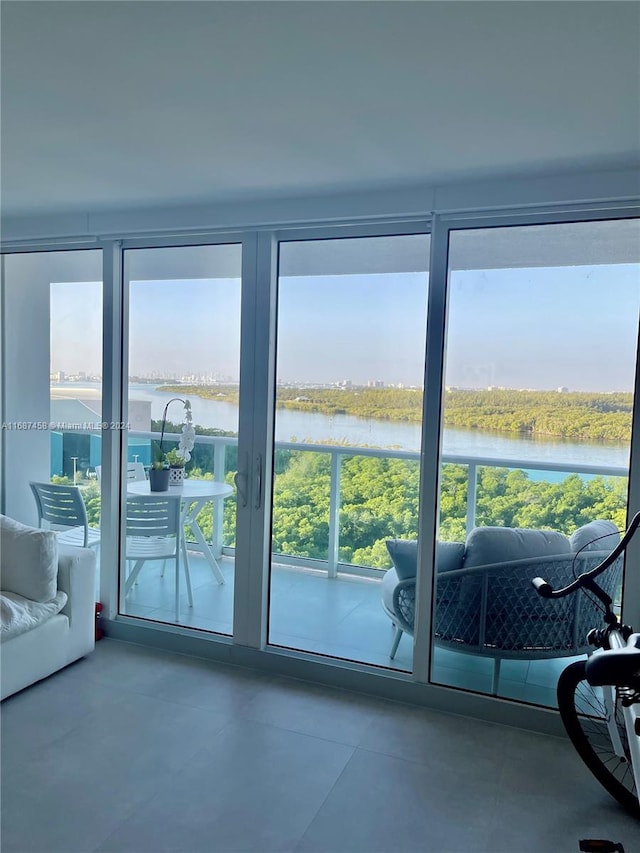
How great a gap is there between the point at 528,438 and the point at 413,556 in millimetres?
802

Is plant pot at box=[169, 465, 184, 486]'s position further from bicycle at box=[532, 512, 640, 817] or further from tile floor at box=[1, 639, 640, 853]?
bicycle at box=[532, 512, 640, 817]

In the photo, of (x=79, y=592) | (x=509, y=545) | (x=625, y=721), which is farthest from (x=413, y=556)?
(x=79, y=592)

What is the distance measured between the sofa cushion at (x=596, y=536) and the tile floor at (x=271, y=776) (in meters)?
0.86

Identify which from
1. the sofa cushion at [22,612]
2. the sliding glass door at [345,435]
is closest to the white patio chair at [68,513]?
the sofa cushion at [22,612]

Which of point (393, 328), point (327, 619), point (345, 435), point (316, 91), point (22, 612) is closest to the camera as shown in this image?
point (316, 91)

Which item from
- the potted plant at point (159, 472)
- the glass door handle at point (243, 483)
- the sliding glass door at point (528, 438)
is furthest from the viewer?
the potted plant at point (159, 472)

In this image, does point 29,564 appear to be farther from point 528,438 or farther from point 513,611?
point 528,438

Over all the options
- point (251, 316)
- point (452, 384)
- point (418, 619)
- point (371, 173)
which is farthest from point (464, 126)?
point (418, 619)

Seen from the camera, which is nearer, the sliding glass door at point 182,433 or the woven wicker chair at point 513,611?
the woven wicker chair at point 513,611

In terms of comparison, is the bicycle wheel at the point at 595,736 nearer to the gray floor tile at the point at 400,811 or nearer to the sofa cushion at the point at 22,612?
the gray floor tile at the point at 400,811

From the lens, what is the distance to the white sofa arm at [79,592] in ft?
10.8

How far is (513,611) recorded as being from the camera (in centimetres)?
292

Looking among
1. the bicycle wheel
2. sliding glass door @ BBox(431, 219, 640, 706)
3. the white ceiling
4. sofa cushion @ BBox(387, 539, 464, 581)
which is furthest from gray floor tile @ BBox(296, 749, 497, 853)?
the white ceiling

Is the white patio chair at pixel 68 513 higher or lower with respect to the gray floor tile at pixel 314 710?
higher
